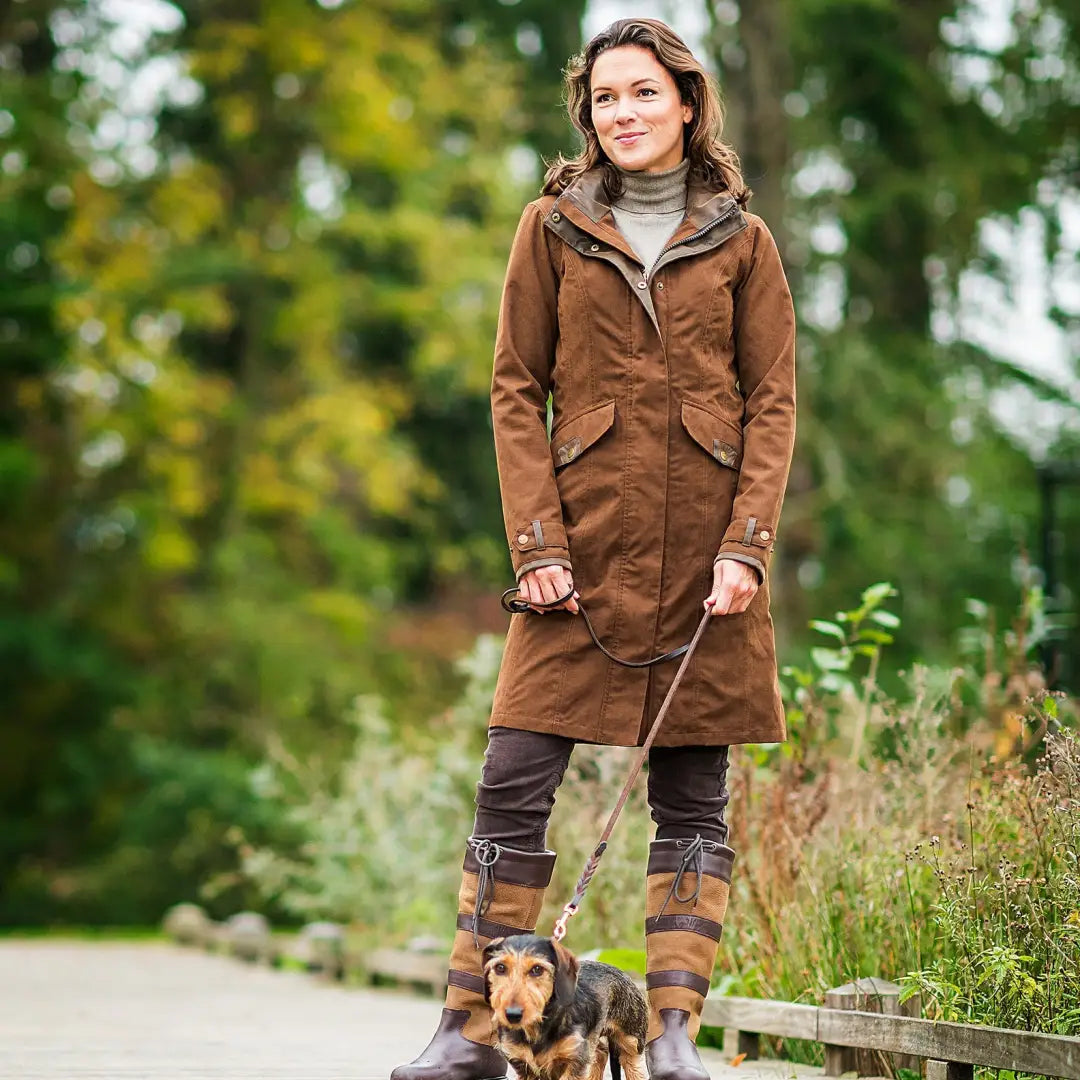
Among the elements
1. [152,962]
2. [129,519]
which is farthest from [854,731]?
[129,519]

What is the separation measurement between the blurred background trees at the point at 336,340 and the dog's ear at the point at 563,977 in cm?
878

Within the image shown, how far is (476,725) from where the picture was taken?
23.8 ft

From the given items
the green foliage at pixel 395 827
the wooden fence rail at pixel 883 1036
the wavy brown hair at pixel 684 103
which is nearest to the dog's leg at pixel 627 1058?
the wooden fence rail at pixel 883 1036

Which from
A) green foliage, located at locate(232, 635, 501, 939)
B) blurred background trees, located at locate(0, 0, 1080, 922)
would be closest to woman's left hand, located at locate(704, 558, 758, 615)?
green foliage, located at locate(232, 635, 501, 939)

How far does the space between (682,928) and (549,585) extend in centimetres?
76

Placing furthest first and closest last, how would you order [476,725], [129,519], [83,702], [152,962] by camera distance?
1. [129,519]
2. [83,702]
3. [152,962]
4. [476,725]

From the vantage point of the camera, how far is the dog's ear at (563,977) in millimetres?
3049

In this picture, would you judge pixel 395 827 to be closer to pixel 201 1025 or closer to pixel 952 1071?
pixel 201 1025

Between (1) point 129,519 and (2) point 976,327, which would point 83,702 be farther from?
(2) point 976,327

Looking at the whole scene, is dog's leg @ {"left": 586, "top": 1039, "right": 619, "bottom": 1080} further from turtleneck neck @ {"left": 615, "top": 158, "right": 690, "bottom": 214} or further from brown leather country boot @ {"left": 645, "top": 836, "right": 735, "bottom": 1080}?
turtleneck neck @ {"left": 615, "top": 158, "right": 690, "bottom": 214}

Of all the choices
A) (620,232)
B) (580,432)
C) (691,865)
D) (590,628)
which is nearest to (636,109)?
(620,232)

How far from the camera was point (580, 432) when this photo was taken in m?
3.51

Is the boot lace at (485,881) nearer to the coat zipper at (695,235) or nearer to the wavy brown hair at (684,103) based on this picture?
the coat zipper at (695,235)

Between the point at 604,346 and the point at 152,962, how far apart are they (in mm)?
6021
